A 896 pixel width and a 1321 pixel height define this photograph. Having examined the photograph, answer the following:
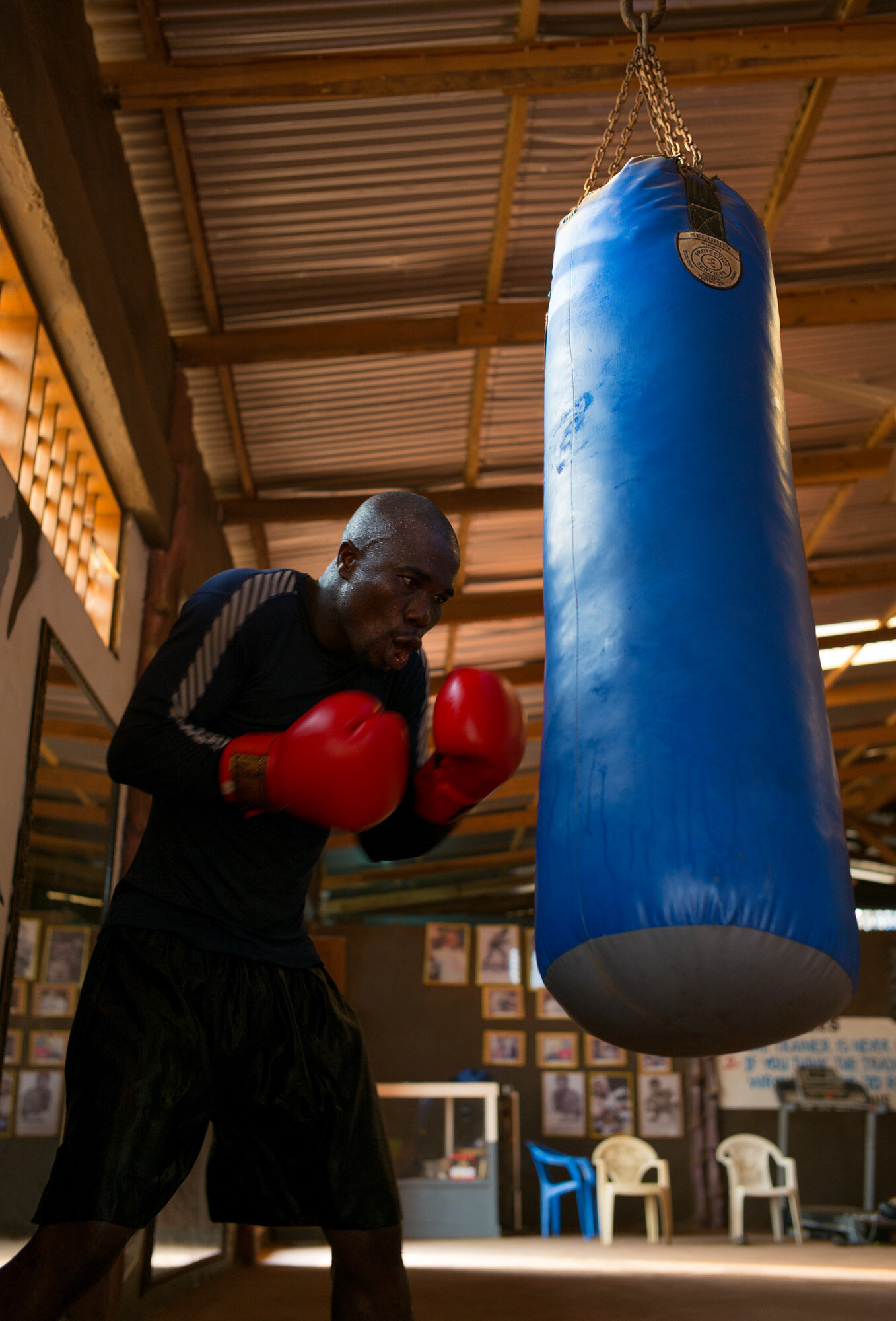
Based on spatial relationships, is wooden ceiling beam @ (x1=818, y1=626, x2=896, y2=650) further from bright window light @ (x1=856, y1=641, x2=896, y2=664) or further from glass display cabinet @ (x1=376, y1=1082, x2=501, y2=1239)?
glass display cabinet @ (x1=376, y1=1082, x2=501, y2=1239)

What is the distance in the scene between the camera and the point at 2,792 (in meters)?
2.41

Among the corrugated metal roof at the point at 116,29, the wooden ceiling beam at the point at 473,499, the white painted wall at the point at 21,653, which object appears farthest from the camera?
the wooden ceiling beam at the point at 473,499

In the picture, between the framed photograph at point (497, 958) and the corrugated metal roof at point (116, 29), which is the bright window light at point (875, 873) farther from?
the corrugated metal roof at point (116, 29)

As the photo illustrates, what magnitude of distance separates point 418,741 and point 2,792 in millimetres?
1156

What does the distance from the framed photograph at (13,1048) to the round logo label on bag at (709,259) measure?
2.14 meters

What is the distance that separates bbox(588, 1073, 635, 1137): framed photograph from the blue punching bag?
843cm

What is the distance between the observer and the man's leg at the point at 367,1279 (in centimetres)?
135

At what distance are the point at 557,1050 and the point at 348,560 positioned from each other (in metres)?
8.72

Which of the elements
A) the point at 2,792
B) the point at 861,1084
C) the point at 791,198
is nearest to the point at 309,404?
the point at 791,198

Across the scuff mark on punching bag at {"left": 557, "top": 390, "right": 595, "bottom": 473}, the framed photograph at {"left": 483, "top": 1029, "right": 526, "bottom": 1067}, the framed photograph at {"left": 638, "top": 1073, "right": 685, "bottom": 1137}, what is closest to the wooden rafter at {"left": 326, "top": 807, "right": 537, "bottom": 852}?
the framed photograph at {"left": 483, "top": 1029, "right": 526, "bottom": 1067}

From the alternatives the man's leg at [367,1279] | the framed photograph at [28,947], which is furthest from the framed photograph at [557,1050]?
the man's leg at [367,1279]

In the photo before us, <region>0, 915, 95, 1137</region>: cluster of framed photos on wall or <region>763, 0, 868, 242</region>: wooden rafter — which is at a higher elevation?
<region>763, 0, 868, 242</region>: wooden rafter

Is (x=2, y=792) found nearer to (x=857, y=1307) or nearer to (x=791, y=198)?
(x=857, y=1307)

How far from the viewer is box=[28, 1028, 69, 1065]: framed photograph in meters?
2.55
